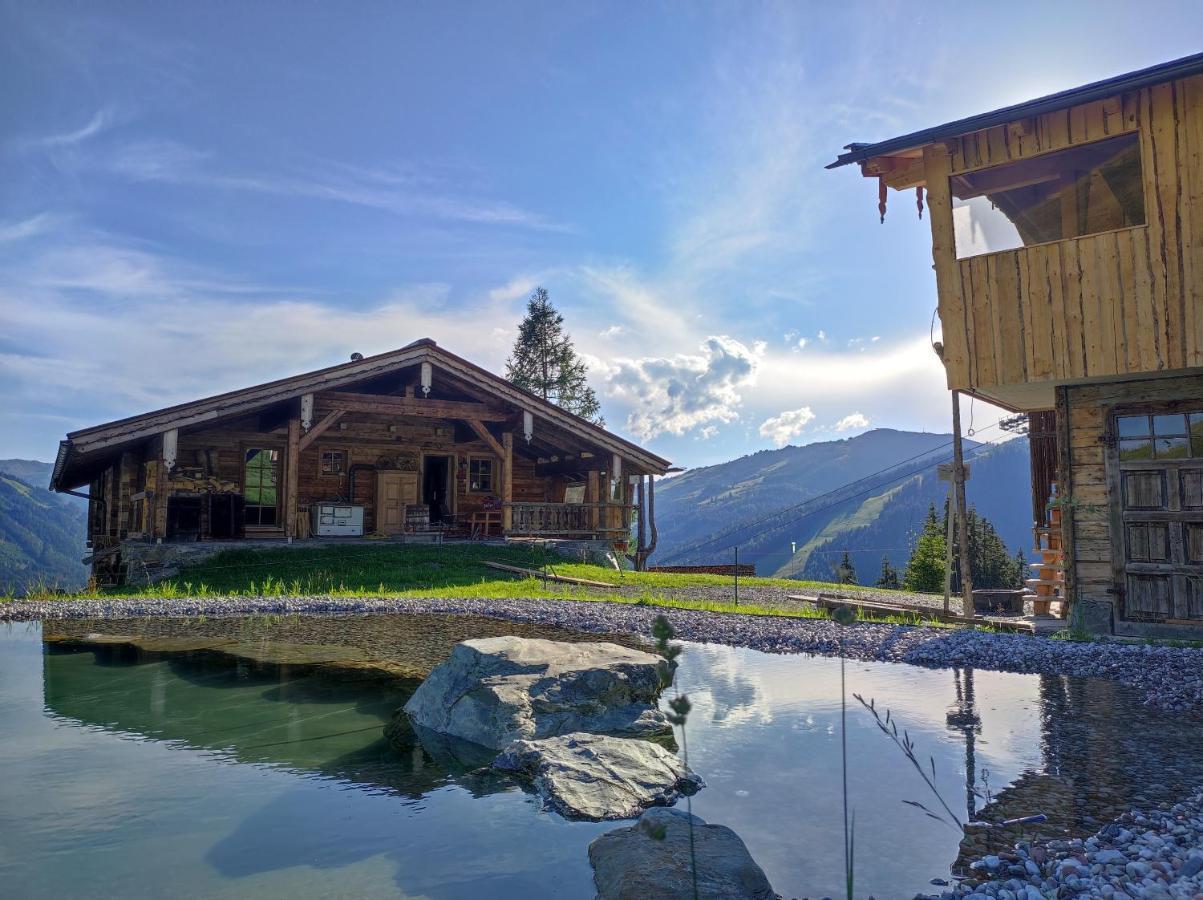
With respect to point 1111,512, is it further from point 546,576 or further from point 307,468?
point 307,468

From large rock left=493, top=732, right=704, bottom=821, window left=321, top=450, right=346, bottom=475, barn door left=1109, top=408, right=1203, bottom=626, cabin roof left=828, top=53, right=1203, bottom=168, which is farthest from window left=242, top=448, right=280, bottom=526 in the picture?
barn door left=1109, top=408, right=1203, bottom=626

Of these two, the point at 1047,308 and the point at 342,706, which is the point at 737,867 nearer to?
the point at 342,706

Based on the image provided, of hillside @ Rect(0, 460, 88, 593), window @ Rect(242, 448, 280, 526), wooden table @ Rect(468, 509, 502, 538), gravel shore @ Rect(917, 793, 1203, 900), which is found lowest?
hillside @ Rect(0, 460, 88, 593)

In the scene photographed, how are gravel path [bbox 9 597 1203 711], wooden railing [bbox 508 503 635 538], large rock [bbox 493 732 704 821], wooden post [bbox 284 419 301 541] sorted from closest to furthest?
large rock [bbox 493 732 704 821]
gravel path [bbox 9 597 1203 711]
wooden post [bbox 284 419 301 541]
wooden railing [bbox 508 503 635 538]

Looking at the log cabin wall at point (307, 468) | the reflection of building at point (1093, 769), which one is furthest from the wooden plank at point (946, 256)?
the log cabin wall at point (307, 468)

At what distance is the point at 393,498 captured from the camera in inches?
956

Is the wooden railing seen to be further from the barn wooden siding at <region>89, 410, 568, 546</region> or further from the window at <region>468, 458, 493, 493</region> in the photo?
the window at <region>468, 458, 493, 493</region>

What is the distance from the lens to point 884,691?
7.21m

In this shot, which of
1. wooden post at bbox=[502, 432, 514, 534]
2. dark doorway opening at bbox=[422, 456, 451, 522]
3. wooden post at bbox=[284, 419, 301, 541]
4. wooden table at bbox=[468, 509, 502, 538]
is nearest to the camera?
wooden post at bbox=[284, 419, 301, 541]

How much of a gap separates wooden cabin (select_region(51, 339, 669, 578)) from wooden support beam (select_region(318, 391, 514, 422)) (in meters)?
0.04

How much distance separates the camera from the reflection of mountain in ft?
17.5

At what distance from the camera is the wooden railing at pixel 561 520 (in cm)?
2344

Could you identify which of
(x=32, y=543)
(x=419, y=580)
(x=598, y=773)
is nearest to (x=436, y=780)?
(x=598, y=773)

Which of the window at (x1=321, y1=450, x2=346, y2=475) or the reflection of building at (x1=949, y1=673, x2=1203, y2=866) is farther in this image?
the window at (x1=321, y1=450, x2=346, y2=475)
